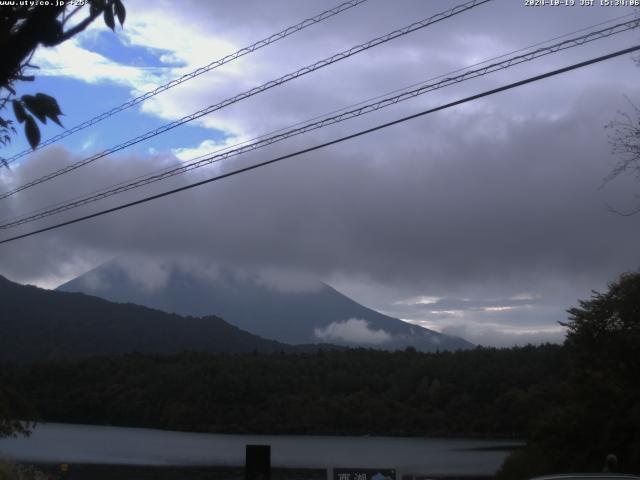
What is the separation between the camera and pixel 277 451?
6519 centimetres

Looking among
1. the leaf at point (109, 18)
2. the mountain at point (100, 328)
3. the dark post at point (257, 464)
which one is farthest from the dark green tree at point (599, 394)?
the mountain at point (100, 328)

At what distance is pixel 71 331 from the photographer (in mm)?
151750

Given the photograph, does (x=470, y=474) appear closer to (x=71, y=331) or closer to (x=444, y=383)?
(x=444, y=383)

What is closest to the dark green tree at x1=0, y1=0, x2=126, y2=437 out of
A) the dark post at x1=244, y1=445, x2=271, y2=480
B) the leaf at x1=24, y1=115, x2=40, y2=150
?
the leaf at x1=24, y1=115, x2=40, y2=150

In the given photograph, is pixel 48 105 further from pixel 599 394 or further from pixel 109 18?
pixel 599 394

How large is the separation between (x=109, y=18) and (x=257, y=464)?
8.73m

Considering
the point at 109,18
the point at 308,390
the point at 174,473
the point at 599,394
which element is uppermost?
the point at 308,390

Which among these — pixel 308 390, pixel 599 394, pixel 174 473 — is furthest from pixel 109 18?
pixel 308 390

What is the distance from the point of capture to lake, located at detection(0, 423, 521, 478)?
159ft

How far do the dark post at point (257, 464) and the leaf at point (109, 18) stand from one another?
8535 millimetres

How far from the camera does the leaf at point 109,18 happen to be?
419cm

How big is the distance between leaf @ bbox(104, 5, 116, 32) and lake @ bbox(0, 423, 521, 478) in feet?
123

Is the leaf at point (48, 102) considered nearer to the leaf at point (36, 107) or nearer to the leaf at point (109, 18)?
the leaf at point (36, 107)

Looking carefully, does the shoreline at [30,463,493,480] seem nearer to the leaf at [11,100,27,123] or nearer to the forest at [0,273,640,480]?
the forest at [0,273,640,480]
